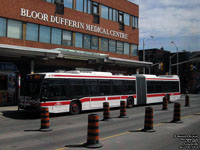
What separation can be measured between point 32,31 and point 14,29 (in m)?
1.94

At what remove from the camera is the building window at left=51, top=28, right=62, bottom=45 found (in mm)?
25923

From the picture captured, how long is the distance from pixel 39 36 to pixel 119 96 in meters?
10.9

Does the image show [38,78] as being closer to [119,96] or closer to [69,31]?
[119,96]

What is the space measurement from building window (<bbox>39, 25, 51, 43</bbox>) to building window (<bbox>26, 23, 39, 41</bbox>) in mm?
476

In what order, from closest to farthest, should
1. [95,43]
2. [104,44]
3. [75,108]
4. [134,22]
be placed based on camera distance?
[75,108], [95,43], [104,44], [134,22]

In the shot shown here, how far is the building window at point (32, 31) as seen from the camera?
23820 mm

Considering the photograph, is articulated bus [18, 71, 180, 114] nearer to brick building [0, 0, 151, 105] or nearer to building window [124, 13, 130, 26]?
brick building [0, 0, 151, 105]

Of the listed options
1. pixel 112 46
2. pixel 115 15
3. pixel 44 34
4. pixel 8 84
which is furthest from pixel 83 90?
pixel 115 15

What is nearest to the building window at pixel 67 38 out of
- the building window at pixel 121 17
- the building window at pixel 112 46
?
the building window at pixel 112 46

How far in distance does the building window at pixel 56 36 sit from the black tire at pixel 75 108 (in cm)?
1145

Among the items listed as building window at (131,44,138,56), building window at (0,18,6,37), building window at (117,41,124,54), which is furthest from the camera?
building window at (131,44,138,56)

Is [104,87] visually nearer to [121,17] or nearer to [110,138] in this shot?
[110,138]

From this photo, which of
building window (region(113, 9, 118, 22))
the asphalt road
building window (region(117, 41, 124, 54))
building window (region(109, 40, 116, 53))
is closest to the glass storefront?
the asphalt road

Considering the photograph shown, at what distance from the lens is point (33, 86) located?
48.8ft
